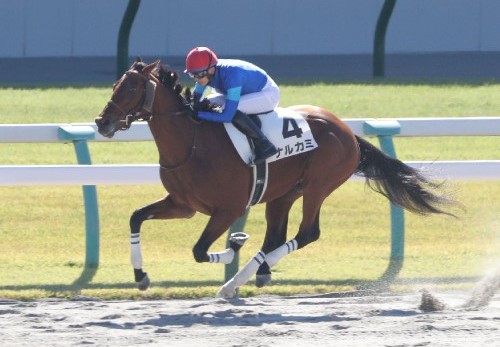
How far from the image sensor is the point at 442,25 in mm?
22234

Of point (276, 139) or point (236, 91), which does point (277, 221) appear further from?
point (236, 91)

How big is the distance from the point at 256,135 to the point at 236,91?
0.98 ft

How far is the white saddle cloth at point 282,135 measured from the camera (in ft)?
26.1

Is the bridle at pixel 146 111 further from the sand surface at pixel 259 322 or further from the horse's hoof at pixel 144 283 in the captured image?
the sand surface at pixel 259 322

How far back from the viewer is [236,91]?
7.89 meters

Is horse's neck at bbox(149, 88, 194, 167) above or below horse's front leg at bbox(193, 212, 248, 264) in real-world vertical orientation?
above

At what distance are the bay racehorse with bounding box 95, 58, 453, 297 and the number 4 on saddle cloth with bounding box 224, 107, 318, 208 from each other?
0.15ft

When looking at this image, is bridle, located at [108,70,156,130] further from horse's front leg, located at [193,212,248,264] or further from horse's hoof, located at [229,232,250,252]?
horse's hoof, located at [229,232,250,252]

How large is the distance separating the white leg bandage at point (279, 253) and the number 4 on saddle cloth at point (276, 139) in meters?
0.33

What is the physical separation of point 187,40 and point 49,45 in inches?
93.9

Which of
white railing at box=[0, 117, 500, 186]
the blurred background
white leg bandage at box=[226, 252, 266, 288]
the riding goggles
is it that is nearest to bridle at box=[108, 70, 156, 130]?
the riding goggles

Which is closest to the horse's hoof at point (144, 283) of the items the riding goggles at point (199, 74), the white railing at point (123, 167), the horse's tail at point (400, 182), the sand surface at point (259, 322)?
the sand surface at point (259, 322)

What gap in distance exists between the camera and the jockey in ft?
25.8

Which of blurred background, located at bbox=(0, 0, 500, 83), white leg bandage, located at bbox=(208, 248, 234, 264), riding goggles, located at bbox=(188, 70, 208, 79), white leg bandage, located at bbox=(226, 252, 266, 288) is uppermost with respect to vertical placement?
blurred background, located at bbox=(0, 0, 500, 83)
